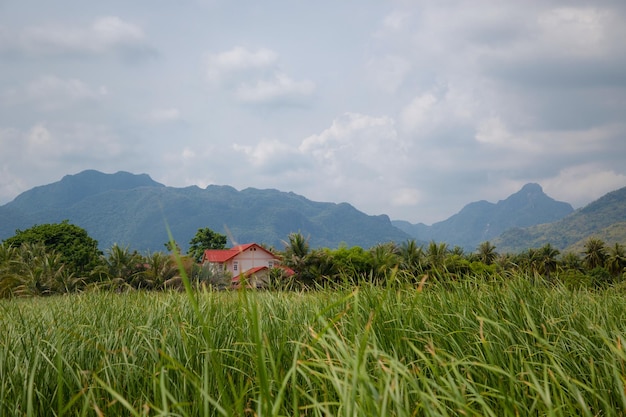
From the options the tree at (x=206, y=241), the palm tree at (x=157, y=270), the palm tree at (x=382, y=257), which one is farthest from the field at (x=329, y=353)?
the tree at (x=206, y=241)

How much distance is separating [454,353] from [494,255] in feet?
265

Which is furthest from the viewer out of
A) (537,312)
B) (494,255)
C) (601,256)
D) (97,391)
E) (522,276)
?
(494,255)

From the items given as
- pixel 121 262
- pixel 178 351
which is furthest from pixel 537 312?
pixel 121 262

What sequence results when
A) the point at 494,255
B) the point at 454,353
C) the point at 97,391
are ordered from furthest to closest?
the point at 494,255, the point at 454,353, the point at 97,391

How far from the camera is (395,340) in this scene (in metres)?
4.21

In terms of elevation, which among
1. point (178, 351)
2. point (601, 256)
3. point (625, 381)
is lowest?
point (601, 256)

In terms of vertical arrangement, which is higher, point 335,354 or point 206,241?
point 206,241

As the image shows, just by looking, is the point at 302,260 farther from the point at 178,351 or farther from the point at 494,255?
the point at 178,351

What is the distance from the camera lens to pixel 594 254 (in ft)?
233

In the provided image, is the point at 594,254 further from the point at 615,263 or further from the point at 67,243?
the point at 67,243

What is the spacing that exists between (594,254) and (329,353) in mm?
78354

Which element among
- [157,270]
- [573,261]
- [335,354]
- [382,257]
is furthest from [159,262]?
[573,261]

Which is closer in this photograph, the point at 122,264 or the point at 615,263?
the point at 122,264

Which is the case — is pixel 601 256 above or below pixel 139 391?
below
